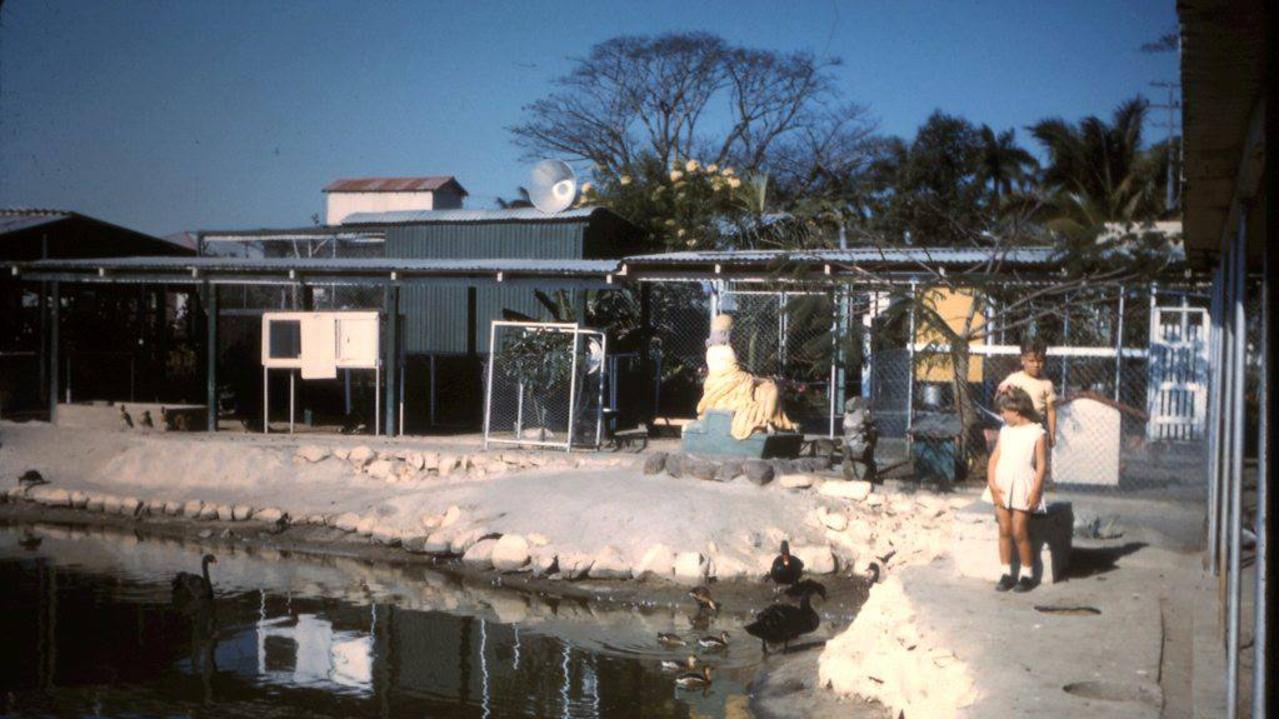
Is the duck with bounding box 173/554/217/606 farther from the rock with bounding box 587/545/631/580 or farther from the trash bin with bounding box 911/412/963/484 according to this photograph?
the trash bin with bounding box 911/412/963/484

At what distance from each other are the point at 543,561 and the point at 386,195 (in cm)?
2391

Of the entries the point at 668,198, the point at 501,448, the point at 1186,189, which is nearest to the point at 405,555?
the point at 501,448

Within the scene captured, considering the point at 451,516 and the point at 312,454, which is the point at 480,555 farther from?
the point at 312,454

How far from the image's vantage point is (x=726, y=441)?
46.2ft

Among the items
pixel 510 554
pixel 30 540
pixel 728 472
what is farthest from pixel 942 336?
pixel 30 540

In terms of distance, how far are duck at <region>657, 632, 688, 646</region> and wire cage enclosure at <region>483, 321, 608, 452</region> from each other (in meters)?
5.31

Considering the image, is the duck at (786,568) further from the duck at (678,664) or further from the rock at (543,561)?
the rock at (543,561)

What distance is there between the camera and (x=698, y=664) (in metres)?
9.69

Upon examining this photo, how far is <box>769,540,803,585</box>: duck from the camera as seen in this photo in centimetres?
1150

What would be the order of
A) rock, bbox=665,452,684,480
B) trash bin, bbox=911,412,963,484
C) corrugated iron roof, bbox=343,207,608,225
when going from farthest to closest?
corrugated iron roof, bbox=343,207,608,225 < rock, bbox=665,452,684,480 < trash bin, bbox=911,412,963,484

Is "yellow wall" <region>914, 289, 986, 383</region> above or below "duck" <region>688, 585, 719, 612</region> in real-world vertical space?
above

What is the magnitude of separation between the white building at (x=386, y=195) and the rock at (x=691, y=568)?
24.1 meters

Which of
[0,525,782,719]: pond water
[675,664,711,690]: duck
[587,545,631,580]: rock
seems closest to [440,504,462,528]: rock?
[0,525,782,719]: pond water

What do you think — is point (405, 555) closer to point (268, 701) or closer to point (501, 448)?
point (501, 448)
